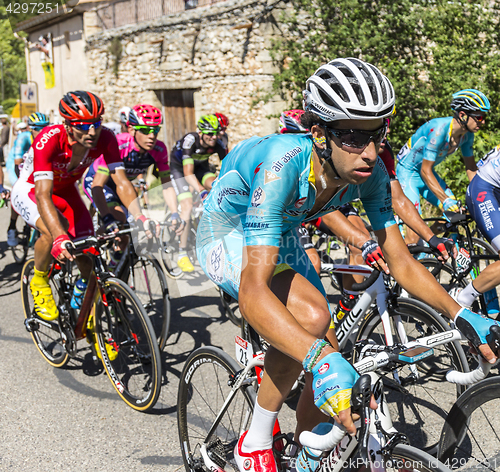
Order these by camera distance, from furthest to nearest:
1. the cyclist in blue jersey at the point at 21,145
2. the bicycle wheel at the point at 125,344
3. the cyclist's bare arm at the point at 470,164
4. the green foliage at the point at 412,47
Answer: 1. the green foliage at the point at 412,47
2. the cyclist in blue jersey at the point at 21,145
3. the cyclist's bare arm at the point at 470,164
4. the bicycle wheel at the point at 125,344

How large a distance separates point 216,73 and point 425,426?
11863 millimetres

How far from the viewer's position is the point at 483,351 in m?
1.87

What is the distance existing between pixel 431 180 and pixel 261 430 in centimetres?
424

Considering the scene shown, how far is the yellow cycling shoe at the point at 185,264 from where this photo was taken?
22.7 ft

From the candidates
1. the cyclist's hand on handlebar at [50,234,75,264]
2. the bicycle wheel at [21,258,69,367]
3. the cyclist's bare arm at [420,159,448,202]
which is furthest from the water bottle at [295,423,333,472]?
the cyclist's bare arm at [420,159,448,202]

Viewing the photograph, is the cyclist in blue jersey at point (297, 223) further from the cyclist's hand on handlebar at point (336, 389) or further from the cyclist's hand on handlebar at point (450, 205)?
the cyclist's hand on handlebar at point (450, 205)

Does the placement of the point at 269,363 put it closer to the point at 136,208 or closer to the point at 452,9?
the point at 136,208

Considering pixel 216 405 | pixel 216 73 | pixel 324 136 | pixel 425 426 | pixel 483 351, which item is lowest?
pixel 425 426

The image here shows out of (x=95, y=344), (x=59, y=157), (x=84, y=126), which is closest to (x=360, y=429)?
(x=95, y=344)

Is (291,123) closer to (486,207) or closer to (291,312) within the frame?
(486,207)

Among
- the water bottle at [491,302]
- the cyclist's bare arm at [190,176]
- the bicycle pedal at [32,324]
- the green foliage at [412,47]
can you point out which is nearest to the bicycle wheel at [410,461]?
the water bottle at [491,302]

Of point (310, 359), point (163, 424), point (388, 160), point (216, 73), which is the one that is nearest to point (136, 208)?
point (163, 424)

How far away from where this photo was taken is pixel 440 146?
5664 mm

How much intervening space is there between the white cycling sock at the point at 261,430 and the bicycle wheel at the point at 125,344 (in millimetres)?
1483
